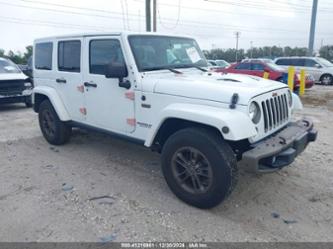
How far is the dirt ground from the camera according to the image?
116 inches

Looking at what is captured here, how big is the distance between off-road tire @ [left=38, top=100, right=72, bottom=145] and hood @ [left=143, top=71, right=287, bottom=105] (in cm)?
239

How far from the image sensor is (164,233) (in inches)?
116

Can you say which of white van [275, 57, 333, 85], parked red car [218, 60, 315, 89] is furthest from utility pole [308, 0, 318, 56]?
parked red car [218, 60, 315, 89]

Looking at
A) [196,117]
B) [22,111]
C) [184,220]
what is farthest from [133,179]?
[22,111]

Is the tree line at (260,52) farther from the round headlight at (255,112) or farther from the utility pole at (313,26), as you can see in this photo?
the round headlight at (255,112)

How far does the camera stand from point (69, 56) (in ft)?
A: 16.1

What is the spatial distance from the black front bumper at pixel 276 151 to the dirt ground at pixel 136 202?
1.98ft

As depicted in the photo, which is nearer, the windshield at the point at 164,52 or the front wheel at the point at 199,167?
the front wheel at the point at 199,167

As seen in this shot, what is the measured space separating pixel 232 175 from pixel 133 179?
5.34 feet

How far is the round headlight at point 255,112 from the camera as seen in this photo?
3064mm

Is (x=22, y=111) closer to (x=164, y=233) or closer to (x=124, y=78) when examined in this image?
(x=124, y=78)

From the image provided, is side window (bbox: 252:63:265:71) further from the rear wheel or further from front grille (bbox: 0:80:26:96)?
front grille (bbox: 0:80:26:96)

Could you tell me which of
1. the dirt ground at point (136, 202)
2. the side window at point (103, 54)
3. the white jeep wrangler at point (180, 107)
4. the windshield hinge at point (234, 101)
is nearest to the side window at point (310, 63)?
the dirt ground at point (136, 202)

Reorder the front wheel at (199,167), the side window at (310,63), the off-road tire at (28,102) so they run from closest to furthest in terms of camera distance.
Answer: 1. the front wheel at (199,167)
2. the off-road tire at (28,102)
3. the side window at (310,63)
